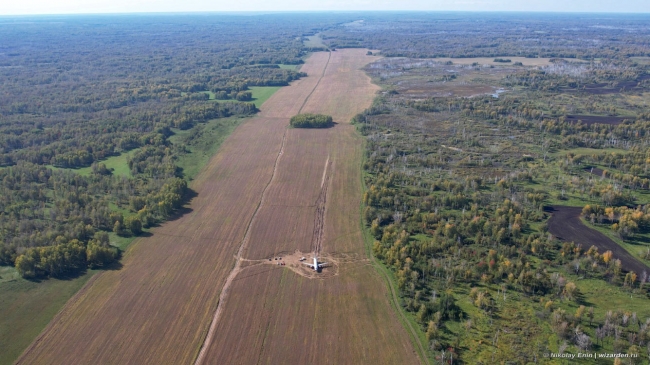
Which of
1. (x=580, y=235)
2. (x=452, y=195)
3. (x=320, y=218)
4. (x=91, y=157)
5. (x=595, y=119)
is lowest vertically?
(x=320, y=218)

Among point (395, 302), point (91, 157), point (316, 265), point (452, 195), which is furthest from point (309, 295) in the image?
point (91, 157)

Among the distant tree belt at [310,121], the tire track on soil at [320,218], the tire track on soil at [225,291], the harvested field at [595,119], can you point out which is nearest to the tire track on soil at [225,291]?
the tire track on soil at [225,291]

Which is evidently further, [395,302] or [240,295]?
[240,295]

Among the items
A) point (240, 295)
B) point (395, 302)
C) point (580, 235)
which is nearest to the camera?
point (395, 302)

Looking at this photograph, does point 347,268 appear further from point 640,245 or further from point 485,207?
point 640,245

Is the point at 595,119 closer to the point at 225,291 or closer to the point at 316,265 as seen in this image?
the point at 316,265

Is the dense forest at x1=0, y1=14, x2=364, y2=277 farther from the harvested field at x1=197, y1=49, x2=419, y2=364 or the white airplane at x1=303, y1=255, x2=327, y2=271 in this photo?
the white airplane at x1=303, y1=255, x2=327, y2=271

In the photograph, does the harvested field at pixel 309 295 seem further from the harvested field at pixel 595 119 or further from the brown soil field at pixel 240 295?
the harvested field at pixel 595 119
